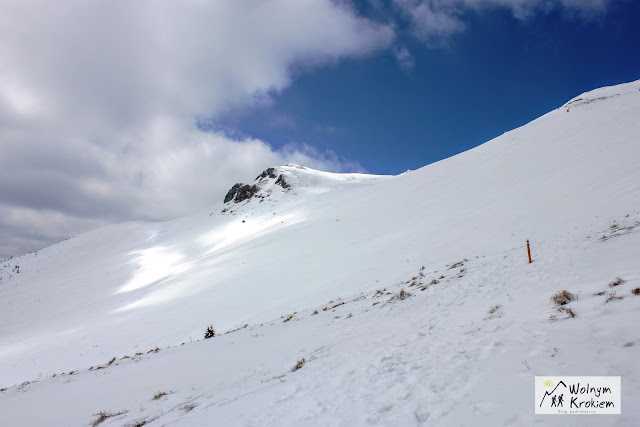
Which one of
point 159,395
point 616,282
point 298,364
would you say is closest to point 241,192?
point 159,395

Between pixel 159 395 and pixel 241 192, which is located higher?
pixel 241 192

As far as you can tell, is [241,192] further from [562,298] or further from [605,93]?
[562,298]

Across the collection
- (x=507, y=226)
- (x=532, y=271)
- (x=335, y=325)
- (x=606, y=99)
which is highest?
(x=606, y=99)

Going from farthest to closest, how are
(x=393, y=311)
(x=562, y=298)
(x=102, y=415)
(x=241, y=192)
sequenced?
(x=241, y=192)
(x=393, y=311)
(x=102, y=415)
(x=562, y=298)

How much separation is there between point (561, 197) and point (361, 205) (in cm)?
1916

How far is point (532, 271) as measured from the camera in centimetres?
858

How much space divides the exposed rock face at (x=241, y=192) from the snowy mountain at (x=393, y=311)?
36641 millimetres

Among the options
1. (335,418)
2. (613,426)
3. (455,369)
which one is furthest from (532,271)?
(335,418)

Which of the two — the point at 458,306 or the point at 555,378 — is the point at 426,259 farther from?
the point at 555,378

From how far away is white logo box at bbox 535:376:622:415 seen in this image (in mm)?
2938

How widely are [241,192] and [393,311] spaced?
69.7 metres

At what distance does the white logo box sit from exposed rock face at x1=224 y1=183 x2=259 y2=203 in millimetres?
70672

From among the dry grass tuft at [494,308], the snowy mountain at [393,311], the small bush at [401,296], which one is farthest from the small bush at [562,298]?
the small bush at [401,296]

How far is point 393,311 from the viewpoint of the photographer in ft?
30.2
